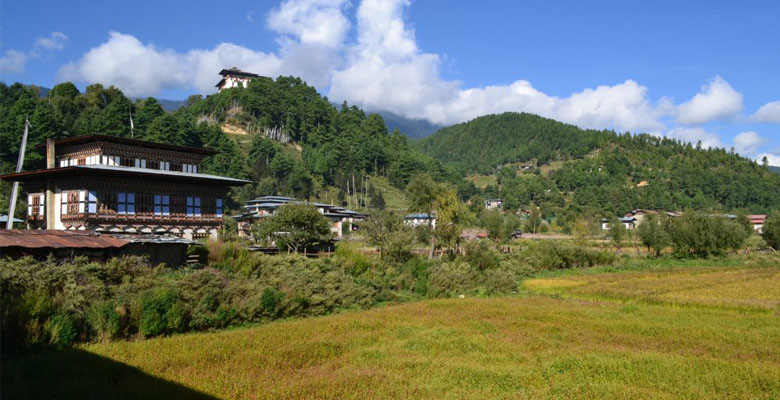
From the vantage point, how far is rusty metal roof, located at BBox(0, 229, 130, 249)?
27152 millimetres

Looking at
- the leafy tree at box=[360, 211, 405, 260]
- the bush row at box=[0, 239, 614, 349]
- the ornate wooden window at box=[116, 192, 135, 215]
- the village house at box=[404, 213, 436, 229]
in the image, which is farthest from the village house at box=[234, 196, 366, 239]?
the bush row at box=[0, 239, 614, 349]

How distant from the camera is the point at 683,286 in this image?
134 feet

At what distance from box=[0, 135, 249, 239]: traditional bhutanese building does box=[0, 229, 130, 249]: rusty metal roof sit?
835 centimetres

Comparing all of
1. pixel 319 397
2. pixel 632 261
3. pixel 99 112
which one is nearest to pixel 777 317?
pixel 319 397

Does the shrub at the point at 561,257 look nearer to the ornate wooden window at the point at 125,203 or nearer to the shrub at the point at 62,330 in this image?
the ornate wooden window at the point at 125,203

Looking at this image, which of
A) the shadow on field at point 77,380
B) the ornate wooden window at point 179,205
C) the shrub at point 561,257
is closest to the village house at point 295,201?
the shrub at point 561,257

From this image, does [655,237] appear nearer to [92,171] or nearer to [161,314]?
[92,171]

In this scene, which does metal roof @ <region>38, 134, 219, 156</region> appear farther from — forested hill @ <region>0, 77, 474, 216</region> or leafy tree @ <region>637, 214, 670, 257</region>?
leafy tree @ <region>637, 214, 670, 257</region>

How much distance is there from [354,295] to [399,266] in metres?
10.9

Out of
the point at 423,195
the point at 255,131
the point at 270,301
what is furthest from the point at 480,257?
the point at 255,131

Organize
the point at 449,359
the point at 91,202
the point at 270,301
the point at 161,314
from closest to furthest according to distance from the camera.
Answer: the point at 449,359, the point at 161,314, the point at 270,301, the point at 91,202

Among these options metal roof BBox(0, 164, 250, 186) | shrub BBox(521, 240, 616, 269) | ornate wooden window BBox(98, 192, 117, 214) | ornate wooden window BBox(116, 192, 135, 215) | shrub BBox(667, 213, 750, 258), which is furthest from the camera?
shrub BBox(667, 213, 750, 258)

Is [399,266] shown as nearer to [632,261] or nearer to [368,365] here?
[368,365]

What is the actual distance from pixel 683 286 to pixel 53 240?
131 feet
